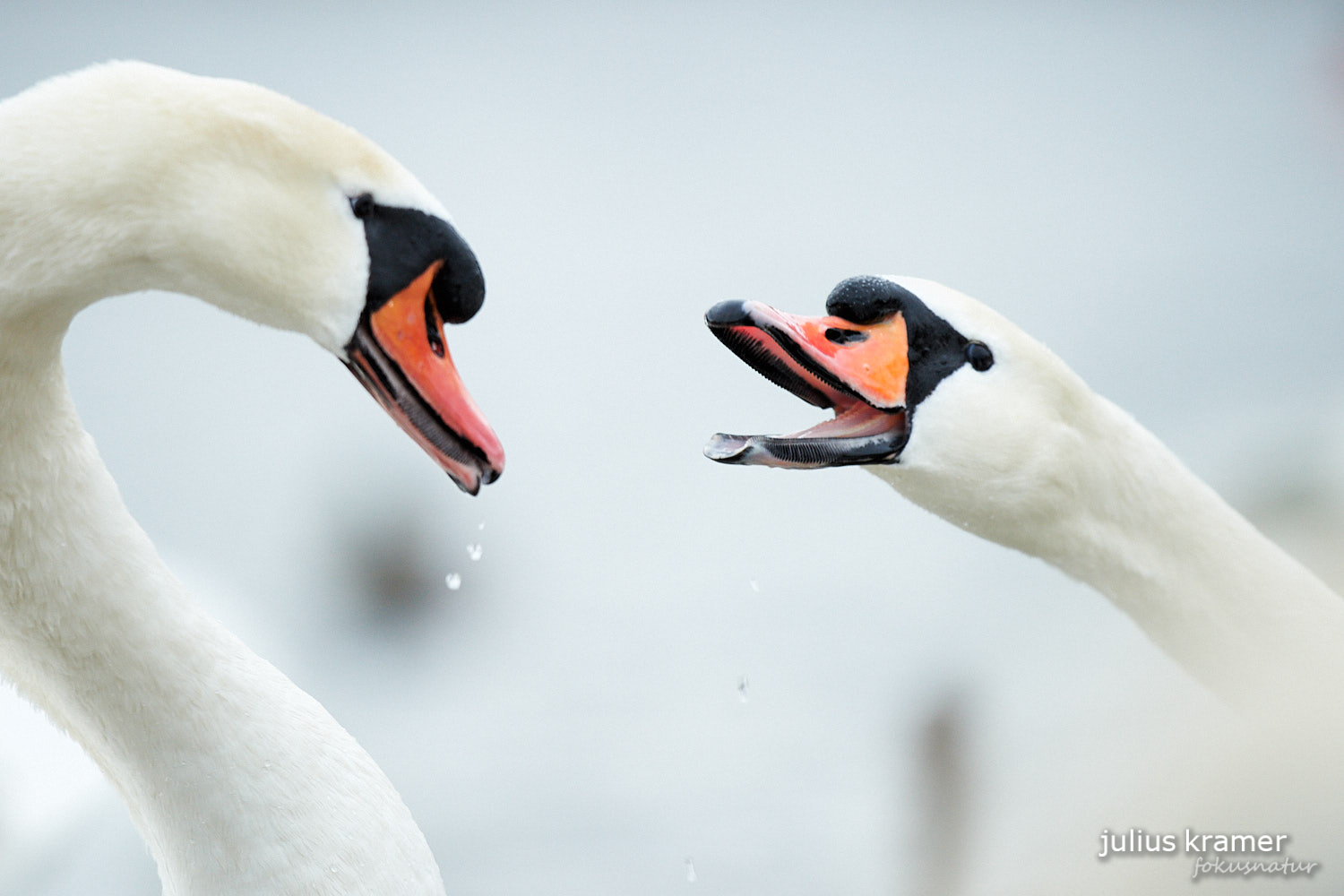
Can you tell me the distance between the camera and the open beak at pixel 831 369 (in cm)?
180

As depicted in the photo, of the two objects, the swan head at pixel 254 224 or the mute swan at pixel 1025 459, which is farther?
the mute swan at pixel 1025 459

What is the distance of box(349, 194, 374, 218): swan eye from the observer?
130 centimetres

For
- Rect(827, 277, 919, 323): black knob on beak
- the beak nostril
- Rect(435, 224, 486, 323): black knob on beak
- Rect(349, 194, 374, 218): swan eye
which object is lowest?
the beak nostril

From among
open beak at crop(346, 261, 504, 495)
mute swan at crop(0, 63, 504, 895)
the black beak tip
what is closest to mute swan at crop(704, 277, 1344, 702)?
the black beak tip

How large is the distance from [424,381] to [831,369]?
0.65 m

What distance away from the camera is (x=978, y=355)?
1.83 meters

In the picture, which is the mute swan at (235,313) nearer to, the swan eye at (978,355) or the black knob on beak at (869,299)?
the black knob on beak at (869,299)

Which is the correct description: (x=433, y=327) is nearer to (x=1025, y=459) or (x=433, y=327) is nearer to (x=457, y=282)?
(x=457, y=282)

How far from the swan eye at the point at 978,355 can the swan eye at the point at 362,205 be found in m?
0.88

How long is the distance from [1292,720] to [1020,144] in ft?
23.6

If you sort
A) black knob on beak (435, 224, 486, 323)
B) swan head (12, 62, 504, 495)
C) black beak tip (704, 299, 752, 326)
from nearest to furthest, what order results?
swan head (12, 62, 504, 495)
black knob on beak (435, 224, 486, 323)
black beak tip (704, 299, 752, 326)

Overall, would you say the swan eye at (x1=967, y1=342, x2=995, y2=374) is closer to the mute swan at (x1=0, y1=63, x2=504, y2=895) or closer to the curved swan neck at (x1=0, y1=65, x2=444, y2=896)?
the mute swan at (x1=0, y1=63, x2=504, y2=895)

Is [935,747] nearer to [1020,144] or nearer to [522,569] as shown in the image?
[522,569]

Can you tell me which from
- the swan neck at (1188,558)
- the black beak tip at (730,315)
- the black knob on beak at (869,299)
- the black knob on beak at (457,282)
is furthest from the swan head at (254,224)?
the swan neck at (1188,558)
